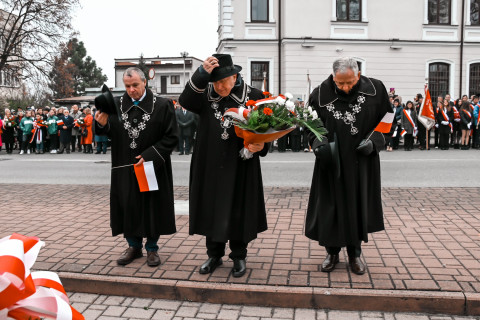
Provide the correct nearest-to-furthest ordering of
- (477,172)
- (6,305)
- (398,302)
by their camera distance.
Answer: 1. (6,305)
2. (398,302)
3. (477,172)

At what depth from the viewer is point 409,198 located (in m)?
8.23

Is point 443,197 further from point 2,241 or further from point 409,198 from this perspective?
point 2,241

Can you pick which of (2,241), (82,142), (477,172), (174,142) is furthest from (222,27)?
(2,241)

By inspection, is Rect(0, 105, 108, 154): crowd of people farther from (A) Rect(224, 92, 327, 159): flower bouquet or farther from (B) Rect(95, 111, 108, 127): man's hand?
(A) Rect(224, 92, 327, 159): flower bouquet

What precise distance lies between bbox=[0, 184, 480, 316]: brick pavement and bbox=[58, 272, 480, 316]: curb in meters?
0.10

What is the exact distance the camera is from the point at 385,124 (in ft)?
15.1

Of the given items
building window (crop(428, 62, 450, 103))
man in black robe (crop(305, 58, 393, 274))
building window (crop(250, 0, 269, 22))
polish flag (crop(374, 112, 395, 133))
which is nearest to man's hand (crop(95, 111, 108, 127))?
man in black robe (crop(305, 58, 393, 274))

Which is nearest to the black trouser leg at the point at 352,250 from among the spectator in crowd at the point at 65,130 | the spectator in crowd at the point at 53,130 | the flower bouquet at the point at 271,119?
the flower bouquet at the point at 271,119

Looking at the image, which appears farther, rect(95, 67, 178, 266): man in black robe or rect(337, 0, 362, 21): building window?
rect(337, 0, 362, 21): building window

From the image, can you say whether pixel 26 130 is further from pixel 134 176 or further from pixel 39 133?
pixel 134 176

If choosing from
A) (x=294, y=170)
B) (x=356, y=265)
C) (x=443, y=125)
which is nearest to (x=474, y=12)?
(x=443, y=125)

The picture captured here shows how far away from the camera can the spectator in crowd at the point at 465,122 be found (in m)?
18.5

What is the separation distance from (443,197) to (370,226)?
4.23 metres

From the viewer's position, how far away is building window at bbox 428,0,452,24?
26484 mm
